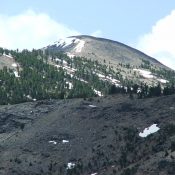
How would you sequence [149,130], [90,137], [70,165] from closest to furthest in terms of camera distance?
[70,165] < [149,130] < [90,137]

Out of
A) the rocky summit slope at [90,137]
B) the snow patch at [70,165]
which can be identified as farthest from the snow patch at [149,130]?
the snow patch at [70,165]

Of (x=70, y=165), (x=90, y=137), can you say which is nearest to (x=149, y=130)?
(x=90, y=137)

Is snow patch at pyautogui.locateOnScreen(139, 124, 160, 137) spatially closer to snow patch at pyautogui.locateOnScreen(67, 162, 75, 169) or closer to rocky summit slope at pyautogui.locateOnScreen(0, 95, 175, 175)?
rocky summit slope at pyautogui.locateOnScreen(0, 95, 175, 175)

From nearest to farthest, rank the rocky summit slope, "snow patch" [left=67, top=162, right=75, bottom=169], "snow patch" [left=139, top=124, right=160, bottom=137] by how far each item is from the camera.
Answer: the rocky summit slope, "snow patch" [left=67, top=162, right=75, bottom=169], "snow patch" [left=139, top=124, right=160, bottom=137]

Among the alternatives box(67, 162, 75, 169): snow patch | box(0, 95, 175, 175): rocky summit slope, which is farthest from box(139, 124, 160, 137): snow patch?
box(67, 162, 75, 169): snow patch

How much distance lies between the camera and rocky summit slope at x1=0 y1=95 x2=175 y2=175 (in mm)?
100756

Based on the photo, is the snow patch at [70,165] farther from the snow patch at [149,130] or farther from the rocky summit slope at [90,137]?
the snow patch at [149,130]

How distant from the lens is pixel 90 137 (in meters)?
121

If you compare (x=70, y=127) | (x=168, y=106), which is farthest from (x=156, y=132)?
(x=70, y=127)

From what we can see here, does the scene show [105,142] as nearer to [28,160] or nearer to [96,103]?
[28,160]

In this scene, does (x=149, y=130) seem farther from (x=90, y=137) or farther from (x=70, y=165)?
(x=70, y=165)

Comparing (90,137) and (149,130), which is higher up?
(149,130)

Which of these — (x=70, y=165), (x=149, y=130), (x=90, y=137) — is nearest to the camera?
(x=70, y=165)

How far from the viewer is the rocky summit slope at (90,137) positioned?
101 metres
